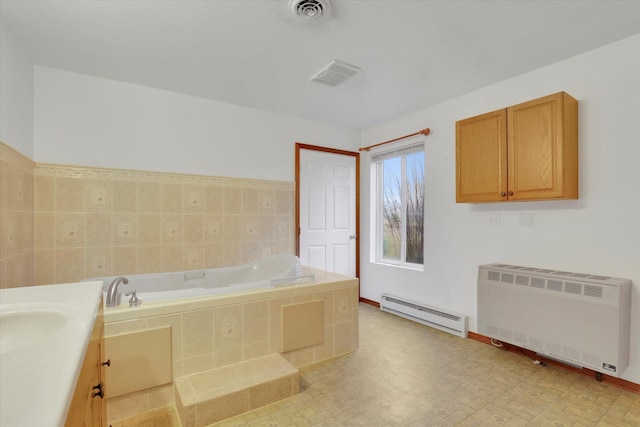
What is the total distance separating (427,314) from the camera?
3.10m

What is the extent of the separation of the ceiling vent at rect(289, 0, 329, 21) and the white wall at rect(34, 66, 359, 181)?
165 cm

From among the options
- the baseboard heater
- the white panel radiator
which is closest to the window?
the baseboard heater

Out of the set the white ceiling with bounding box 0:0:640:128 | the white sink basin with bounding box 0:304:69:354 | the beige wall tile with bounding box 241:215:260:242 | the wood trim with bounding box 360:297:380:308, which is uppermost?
the white ceiling with bounding box 0:0:640:128

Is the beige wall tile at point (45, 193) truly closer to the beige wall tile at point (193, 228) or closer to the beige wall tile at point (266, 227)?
the beige wall tile at point (193, 228)

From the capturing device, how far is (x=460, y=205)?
2.96 m

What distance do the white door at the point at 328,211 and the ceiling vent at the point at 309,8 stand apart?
1973 millimetres

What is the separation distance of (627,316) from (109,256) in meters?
3.78

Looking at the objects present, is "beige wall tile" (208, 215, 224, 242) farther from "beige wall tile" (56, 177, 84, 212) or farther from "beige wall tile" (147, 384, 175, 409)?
"beige wall tile" (147, 384, 175, 409)

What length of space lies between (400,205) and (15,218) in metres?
3.43

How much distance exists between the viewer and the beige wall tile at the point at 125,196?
8.51 feet

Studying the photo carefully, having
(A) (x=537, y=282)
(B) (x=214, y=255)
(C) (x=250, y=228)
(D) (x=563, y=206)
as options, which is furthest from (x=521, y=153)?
(B) (x=214, y=255)

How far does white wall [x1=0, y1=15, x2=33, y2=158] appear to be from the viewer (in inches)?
71.4

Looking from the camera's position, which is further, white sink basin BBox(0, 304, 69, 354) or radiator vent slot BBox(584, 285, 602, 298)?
radiator vent slot BBox(584, 285, 602, 298)

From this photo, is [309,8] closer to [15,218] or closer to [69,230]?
[15,218]
